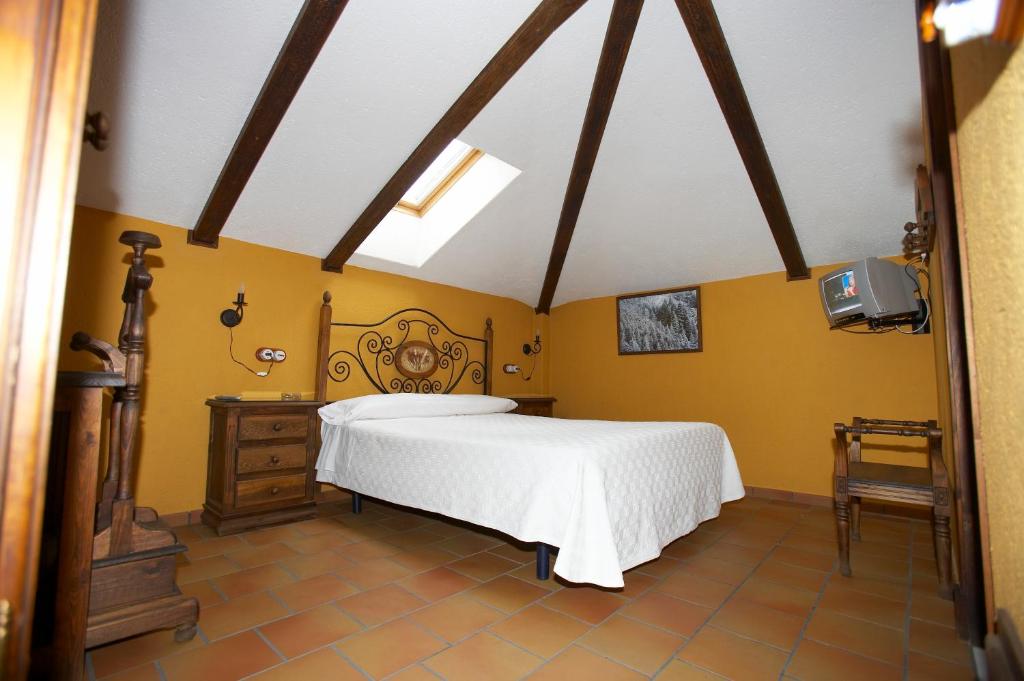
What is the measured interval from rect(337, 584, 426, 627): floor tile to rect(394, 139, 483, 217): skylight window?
3.04m

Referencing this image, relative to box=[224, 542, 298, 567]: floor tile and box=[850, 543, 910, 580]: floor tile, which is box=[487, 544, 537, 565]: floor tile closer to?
box=[224, 542, 298, 567]: floor tile

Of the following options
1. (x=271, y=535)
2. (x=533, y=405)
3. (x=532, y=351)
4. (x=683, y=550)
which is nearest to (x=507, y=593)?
(x=683, y=550)

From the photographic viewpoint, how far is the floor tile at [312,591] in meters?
2.10

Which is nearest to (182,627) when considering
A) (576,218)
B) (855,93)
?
(576,218)

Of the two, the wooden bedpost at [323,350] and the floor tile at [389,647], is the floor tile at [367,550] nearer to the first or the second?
the floor tile at [389,647]

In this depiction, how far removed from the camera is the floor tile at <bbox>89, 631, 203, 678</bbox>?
1.62m

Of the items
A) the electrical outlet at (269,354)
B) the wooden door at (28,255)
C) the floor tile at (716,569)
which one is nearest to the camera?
the wooden door at (28,255)

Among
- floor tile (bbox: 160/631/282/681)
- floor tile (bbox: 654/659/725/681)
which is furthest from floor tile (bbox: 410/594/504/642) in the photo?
floor tile (bbox: 654/659/725/681)

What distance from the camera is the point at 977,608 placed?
4.12ft

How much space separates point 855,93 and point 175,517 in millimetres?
4959

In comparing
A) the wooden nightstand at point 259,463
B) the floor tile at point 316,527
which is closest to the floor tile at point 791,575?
the floor tile at point 316,527

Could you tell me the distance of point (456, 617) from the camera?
6.53 feet

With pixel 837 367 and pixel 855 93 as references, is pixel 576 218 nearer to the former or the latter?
pixel 855 93

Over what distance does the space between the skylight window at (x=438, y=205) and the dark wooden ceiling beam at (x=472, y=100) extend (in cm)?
51
